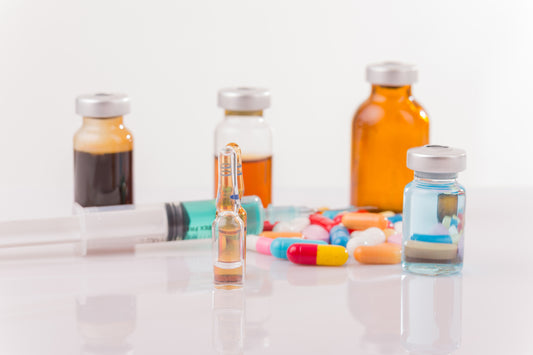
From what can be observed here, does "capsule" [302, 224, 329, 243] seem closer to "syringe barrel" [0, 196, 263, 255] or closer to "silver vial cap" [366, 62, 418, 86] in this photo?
"syringe barrel" [0, 196, 263, 255]

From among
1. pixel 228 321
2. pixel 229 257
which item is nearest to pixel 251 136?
pixel 229 257

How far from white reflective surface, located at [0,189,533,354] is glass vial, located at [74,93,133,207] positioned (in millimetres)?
114

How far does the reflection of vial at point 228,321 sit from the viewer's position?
1.05 m

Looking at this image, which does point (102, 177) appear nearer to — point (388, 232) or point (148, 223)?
point (148, 223)

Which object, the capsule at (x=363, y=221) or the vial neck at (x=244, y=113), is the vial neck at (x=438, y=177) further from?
the vial neck at (x=244, y=113)

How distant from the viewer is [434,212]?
1274mm

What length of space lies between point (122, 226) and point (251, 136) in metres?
0.31

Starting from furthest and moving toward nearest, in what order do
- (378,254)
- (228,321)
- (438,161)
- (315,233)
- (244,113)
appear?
(244,113) < (315,233) < (378,254) < (438,161) < (228,321)

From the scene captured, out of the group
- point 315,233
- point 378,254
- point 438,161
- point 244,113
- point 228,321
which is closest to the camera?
point 228,321

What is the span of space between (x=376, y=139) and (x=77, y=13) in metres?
0.98

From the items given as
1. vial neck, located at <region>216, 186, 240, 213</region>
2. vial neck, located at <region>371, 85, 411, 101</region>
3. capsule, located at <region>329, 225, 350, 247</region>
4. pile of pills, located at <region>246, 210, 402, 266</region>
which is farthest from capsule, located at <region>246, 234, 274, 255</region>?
vial neck, located at <region>371, 85, 411, 101</region>

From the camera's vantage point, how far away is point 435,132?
251 centimetres

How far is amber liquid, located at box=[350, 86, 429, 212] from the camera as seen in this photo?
63.4 inches

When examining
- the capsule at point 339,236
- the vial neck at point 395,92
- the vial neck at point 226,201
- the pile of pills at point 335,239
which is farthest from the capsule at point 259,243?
the vial neck at point 395,92
